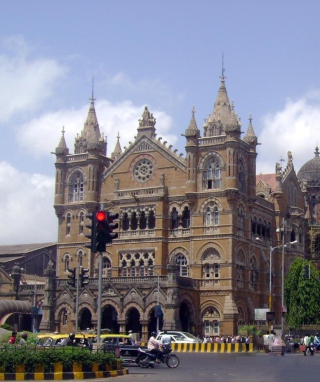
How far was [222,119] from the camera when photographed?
7481 centimetres

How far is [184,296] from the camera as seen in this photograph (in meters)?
68.1

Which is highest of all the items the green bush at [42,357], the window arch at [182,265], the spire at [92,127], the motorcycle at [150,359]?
the spire at [92,127]

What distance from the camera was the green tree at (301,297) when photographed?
74.7 m

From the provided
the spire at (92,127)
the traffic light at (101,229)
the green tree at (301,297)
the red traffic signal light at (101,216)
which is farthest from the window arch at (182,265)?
the red traffic signal light at (101,216)

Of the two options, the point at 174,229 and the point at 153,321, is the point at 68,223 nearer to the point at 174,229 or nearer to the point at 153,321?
the point at 174,229

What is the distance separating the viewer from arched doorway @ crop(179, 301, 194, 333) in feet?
228

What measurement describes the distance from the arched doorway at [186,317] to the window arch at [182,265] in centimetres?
398

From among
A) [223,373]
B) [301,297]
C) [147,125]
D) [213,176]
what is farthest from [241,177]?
[223,373]

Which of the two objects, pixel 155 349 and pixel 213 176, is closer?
pixel 155 349

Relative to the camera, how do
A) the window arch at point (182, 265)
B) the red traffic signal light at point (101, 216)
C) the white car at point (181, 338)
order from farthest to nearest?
the window arch at point (182, 265), the white car at point (181, 338), the red traffic signal light at point (101, 216)

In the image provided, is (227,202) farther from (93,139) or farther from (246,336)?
(93,139)

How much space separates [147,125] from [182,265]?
47.8 feet

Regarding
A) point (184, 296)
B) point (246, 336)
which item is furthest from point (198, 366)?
point (184, 296)

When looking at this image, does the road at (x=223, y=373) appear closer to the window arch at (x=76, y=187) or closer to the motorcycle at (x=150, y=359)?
the motorcycle at (x=150, y=359)
